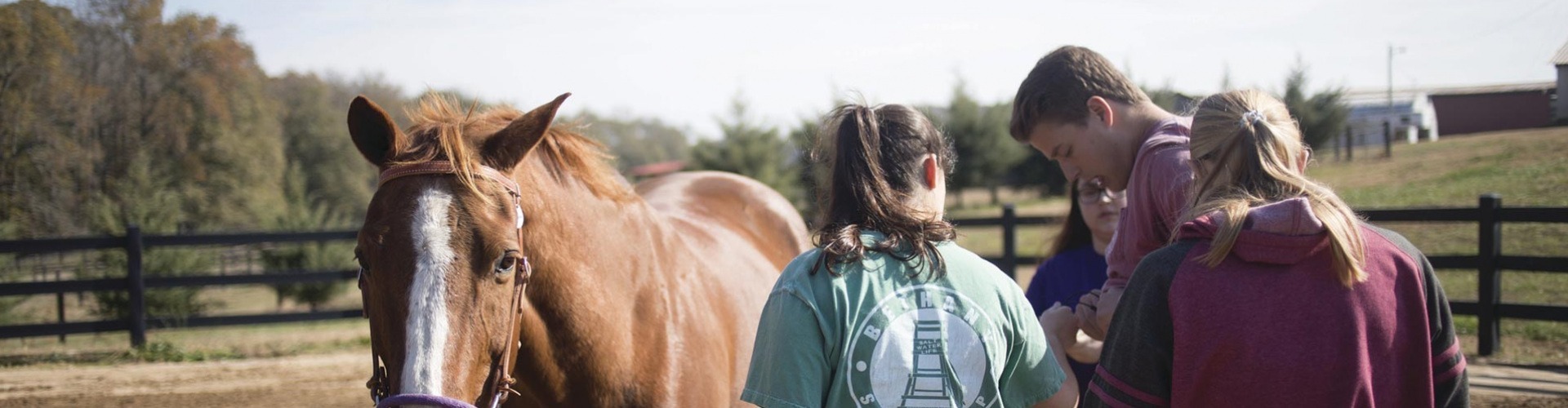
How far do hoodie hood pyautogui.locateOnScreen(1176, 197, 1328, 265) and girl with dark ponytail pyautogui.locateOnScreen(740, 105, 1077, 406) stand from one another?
0.40m

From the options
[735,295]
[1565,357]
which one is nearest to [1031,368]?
[735,295]

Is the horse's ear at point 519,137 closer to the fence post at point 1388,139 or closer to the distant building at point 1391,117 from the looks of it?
the distant building at point 1391,117

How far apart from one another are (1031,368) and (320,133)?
35.3 metres

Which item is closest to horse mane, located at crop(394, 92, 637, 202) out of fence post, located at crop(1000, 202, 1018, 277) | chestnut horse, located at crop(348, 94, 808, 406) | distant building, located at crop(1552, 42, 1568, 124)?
chestnut horse, located at crop(348, 94, 808, 406)

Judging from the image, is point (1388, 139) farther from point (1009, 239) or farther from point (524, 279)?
point (524, 279)

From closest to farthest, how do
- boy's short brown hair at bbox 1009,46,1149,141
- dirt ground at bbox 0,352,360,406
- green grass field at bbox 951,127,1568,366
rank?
boy's short brown hair at bbox 1009,46,1149,141, dirt ground at bbox 0,352,360,406, green grass field at bbox 951,127,1568,366

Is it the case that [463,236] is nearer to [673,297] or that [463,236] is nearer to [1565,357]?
[673,297]

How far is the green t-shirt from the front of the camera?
4.73 feet

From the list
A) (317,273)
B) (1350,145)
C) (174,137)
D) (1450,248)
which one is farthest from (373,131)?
(174,137)

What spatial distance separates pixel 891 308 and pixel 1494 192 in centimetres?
1177

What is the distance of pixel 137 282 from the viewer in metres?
7.42

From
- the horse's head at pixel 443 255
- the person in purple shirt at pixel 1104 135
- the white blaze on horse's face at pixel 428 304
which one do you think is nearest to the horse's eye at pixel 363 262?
the horse's head at pixel 443 255

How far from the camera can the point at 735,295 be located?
3.04 m

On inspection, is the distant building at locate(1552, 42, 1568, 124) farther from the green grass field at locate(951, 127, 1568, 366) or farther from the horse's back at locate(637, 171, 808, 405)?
the horse's back at locate(637, 171, 808, 405)
